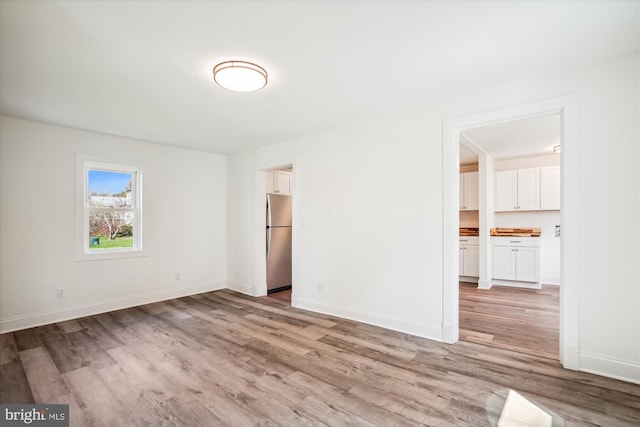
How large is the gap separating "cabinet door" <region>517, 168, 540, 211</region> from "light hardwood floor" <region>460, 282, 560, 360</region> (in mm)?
1544

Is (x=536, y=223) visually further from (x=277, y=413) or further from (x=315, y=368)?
(x=277, y=413)

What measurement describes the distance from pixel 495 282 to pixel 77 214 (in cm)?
703

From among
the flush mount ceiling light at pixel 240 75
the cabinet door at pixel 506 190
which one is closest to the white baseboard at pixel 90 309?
the flush mount ceiling light at pixel 240 75

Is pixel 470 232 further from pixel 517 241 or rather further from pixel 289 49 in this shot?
pixel 289 49

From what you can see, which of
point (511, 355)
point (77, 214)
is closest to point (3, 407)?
point (77, 214)

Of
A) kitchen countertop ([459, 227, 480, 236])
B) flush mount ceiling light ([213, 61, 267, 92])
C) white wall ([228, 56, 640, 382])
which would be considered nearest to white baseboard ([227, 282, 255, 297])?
white wall ([228, 56, 640, 382])

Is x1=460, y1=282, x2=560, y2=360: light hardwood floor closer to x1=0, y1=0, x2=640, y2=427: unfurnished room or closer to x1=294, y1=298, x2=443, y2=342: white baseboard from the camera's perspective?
x1=0, y1=0, x2=640, y2=427: unfurnished room

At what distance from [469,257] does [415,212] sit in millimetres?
3423

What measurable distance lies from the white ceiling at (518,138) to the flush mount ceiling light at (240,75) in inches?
96.3

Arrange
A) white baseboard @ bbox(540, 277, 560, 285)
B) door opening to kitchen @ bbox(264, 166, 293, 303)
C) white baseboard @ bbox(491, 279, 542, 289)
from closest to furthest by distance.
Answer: door opening to kitchen @ bbox(264, 166, 293, 303) < white baseboard @ bbox(491, 279, 542, 289) < white baseboard @ bbox(540, 277, 560, 285)

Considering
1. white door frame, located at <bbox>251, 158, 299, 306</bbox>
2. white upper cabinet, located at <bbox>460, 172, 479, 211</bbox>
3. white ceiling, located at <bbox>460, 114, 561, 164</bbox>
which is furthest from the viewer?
white upper cabinet, located at <bbox>460, 172, 479, 211</bbox>

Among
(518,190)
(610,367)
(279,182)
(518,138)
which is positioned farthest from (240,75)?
(518,190)

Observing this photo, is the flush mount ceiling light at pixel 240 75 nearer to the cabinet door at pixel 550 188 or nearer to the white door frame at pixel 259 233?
the white door frame at pixel 259 233

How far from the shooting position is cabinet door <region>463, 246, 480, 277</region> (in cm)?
591
